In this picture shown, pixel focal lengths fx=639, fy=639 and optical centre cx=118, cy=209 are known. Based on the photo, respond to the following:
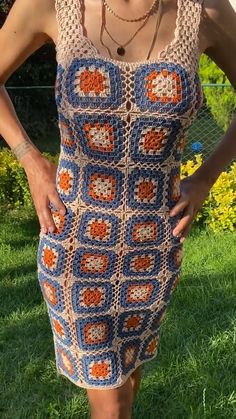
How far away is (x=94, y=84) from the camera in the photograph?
1.52 m

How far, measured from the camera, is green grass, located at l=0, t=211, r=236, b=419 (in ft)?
9.11

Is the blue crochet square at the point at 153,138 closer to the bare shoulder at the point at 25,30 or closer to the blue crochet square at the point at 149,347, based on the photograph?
the bare shoulder at the point at 25,30

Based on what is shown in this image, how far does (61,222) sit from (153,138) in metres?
0.33

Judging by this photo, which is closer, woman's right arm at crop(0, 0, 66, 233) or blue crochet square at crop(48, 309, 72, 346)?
woman's right arm at crop(0, 0, 66, 233)

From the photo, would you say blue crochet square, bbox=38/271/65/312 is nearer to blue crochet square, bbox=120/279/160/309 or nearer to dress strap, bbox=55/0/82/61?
blue crochet square, bbox=120/279/160/309

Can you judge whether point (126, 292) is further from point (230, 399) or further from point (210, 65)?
point (210, 65)

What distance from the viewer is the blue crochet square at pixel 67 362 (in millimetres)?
1883

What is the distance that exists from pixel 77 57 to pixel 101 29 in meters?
0.12

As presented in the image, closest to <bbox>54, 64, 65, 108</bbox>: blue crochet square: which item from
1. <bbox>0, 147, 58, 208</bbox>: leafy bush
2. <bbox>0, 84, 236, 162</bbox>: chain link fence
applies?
<bbox>0, 147, 58, 208</bbox>: leafy bush

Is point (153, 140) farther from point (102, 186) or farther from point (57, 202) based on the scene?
point (57, 202)

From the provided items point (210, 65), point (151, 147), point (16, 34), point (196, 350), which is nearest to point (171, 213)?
point (151, 147)

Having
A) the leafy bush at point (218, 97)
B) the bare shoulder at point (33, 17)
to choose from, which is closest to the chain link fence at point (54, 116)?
the leafy bush at point (218, 97)

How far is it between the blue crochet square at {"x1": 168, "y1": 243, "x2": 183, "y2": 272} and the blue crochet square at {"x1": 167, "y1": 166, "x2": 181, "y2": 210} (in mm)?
135

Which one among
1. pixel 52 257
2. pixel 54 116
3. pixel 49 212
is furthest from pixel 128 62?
pixel 54 116
